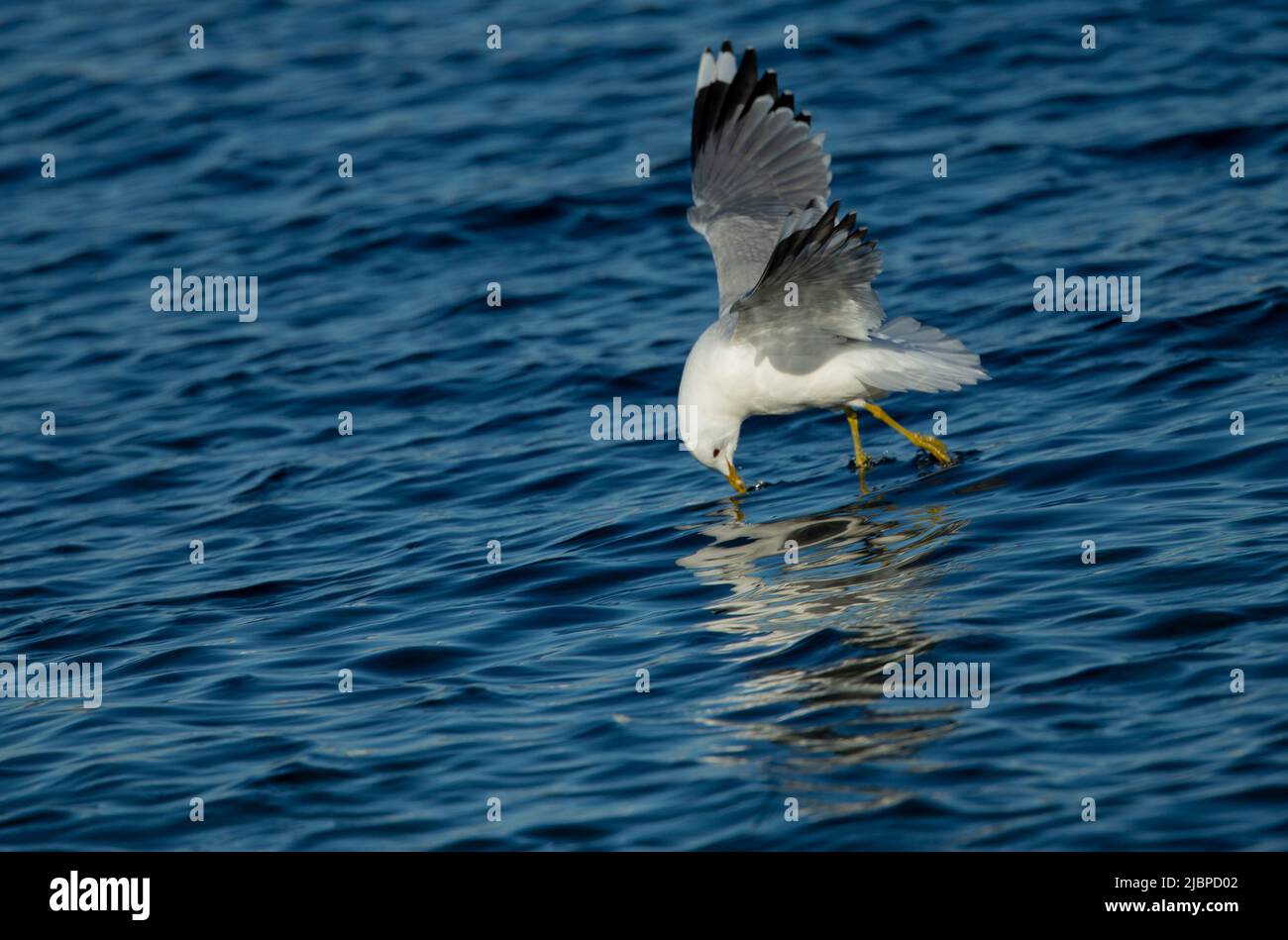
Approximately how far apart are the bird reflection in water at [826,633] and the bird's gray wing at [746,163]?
1340 mm

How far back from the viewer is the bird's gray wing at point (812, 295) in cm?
728

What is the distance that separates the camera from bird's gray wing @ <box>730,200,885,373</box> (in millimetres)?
7281

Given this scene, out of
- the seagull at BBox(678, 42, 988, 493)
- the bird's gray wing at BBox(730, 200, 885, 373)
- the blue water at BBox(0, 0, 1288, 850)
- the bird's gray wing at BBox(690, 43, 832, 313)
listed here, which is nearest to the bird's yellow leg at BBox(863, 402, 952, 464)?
the seagull at BBox(678, 42, 988, 493)

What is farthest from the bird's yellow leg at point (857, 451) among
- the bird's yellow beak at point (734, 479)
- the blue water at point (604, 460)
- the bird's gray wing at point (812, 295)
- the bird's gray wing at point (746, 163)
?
the bird's gray wing at point (746, 163)

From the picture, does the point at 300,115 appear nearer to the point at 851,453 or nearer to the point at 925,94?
the point at 925,94

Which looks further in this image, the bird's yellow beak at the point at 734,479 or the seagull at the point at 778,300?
the bird's yellow beak at the point at 734,479

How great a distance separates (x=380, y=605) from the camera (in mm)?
8234

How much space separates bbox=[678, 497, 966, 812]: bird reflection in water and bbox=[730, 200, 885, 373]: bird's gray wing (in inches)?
34.2

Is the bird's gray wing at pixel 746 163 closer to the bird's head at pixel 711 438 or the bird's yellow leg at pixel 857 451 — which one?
the bird's head at pixel 711 438

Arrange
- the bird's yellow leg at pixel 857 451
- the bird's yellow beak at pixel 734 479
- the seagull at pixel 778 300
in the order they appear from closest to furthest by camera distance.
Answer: the seagull at pixel 778 300
the bird's yellow beak at pixel 734 479
the bird's yellow leg at pixel 857 451

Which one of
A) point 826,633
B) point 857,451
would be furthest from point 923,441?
point 826,633

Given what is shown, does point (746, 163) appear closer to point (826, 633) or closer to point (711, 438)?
point (711, 438)
